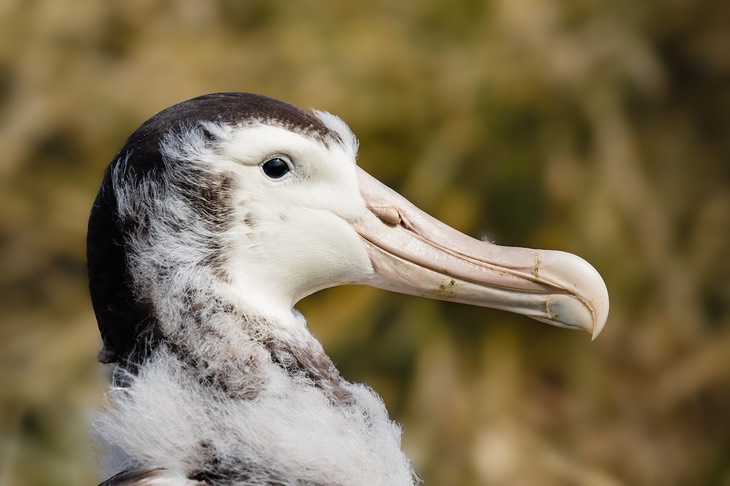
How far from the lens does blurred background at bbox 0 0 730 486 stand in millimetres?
3486

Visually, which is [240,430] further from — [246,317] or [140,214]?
[140,214]

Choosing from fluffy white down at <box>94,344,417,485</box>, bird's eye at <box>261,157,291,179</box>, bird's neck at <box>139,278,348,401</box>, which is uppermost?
bird's eye at <box>261,157,291,179</box>

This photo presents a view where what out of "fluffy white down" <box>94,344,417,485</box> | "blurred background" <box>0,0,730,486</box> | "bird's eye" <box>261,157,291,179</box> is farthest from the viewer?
"blurred background" <box>0,0,730,486</box>

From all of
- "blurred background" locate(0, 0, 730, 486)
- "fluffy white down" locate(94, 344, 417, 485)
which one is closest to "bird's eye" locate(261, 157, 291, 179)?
"fluffy white down" locate(94, 344, 417, 485)

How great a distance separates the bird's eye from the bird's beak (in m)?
0.13

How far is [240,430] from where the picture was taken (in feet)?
4.31

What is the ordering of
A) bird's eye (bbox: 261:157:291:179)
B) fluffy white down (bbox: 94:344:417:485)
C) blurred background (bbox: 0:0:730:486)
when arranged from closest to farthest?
fluffy white down (bbox: 94:344:417:485) → bird's eye (bbox: 261:157:291:179) → blurred background (bbox: 0:0:730:486)

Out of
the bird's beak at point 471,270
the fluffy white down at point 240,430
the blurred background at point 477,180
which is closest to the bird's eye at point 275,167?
the bird's beak at point 471,270

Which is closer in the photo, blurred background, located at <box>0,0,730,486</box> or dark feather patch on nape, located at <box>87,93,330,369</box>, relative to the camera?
dark feather patch on nape, located at <box>87,93,330,369</box>

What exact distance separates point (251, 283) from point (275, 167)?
15 cm

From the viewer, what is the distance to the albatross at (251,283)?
1.33 metres

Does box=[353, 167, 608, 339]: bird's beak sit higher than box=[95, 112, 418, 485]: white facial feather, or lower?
higher

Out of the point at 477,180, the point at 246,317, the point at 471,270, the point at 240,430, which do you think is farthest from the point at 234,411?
the point at 477,180

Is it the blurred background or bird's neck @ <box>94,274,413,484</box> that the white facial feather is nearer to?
bird's neck @ <box>94,274,413,484</box>
